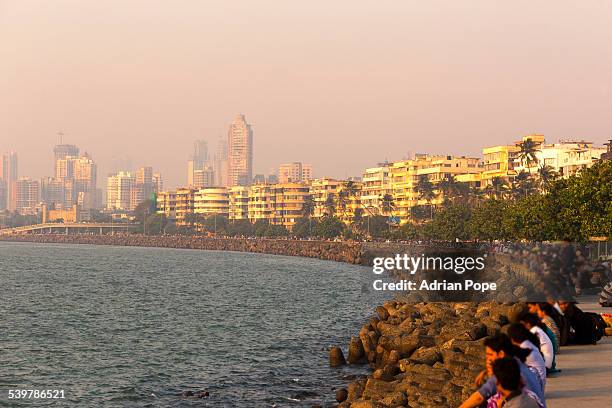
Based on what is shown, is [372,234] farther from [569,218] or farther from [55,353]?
[55,353]

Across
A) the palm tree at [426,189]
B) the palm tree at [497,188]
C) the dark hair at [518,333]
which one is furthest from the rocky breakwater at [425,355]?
the palm tree at [426,189]

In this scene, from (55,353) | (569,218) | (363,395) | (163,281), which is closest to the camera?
(363,395)

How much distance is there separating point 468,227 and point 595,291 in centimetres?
7315

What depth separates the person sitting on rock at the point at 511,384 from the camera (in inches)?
402

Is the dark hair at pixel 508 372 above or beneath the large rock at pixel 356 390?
above

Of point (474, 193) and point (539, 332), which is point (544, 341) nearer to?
point (539, 332)

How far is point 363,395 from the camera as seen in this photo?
23.4 meters

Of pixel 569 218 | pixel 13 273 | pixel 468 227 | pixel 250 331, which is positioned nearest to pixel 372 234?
pixel 468 227

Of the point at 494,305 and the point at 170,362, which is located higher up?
the point at 494,305

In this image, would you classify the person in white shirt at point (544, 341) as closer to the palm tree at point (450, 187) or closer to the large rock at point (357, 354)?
the large rock at point (357, 354)

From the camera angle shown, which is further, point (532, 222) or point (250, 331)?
point (532, 222)

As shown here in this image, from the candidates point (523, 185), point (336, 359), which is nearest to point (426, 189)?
point (523, 185)

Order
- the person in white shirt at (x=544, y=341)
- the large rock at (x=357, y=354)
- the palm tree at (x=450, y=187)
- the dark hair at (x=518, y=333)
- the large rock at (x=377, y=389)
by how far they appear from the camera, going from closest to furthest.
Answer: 1. the dark hair at (x=518, y=333)
2. the person in white shirt at (x=544, y=341)
3. the large rock at (x=377, y=389)
4. the large rock at (x=357, y=354)
5. the palm tree at (x=450, y=187)

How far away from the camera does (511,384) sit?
33.6 ft
